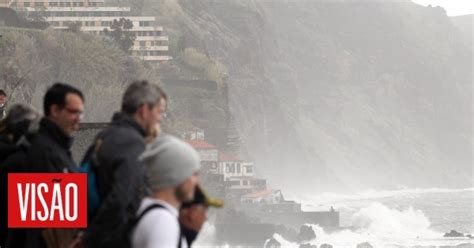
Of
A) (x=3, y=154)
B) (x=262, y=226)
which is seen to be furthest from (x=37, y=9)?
(x=3, y=154)

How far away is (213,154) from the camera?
128m

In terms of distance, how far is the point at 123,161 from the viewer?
6.00 m

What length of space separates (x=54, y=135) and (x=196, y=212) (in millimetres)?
1471

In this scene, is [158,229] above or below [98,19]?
below

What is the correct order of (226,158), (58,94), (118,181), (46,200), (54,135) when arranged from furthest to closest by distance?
(226,158), (46,200), (54,135), (58,94), (118,181)

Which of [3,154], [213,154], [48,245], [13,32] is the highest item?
[13,32]

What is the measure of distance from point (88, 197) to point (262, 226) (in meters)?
105

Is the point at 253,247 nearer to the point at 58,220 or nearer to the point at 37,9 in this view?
the point at 37,9

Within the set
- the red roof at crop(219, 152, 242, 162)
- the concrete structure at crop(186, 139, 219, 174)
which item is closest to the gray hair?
the concrete structure at crop(186, 139, 219, 174)

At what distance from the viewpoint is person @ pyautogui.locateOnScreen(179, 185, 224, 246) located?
549cm

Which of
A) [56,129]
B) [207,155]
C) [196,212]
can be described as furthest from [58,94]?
[207,155]

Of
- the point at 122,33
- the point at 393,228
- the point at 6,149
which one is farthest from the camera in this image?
the point at 122,33

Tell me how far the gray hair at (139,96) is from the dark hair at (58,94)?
0.64 metres

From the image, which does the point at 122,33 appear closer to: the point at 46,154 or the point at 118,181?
the point at 46,154
